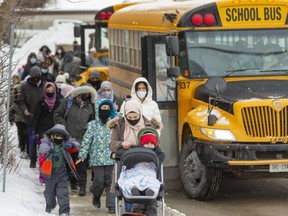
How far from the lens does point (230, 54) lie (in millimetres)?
14312

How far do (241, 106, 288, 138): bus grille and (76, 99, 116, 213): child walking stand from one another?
175 centimetres

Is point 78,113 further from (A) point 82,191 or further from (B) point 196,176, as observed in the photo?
(B) point 196,176

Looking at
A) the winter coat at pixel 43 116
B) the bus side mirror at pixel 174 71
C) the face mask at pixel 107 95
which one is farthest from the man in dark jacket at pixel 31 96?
the bus side mirror at pixel 174 71

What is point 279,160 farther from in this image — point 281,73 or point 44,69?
point 44,69

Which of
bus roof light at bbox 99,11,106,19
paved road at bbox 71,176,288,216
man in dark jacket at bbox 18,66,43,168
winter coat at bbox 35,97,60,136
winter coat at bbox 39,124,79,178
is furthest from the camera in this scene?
bus roof light at bbox 99,11,106,19

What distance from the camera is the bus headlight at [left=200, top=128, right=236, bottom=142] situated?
13.0 metres

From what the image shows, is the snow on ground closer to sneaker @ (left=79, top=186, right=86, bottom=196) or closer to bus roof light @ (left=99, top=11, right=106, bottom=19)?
sneaker @ (left=79, top=186, right=86, bottom=196)

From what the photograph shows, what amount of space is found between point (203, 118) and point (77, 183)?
2300 mm

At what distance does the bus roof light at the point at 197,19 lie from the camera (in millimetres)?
14258

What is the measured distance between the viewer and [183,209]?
512 inches

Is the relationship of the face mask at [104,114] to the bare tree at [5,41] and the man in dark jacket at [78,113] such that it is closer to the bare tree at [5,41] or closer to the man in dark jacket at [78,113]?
the bare tree at [5,41]

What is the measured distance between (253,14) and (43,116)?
376 centimetres

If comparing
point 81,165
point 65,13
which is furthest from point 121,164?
point 65,13

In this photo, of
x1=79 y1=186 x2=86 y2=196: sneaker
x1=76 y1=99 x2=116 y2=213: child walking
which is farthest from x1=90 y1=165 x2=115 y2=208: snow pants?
x1=79 y1=186 x2=86 y2=196: sneaker
